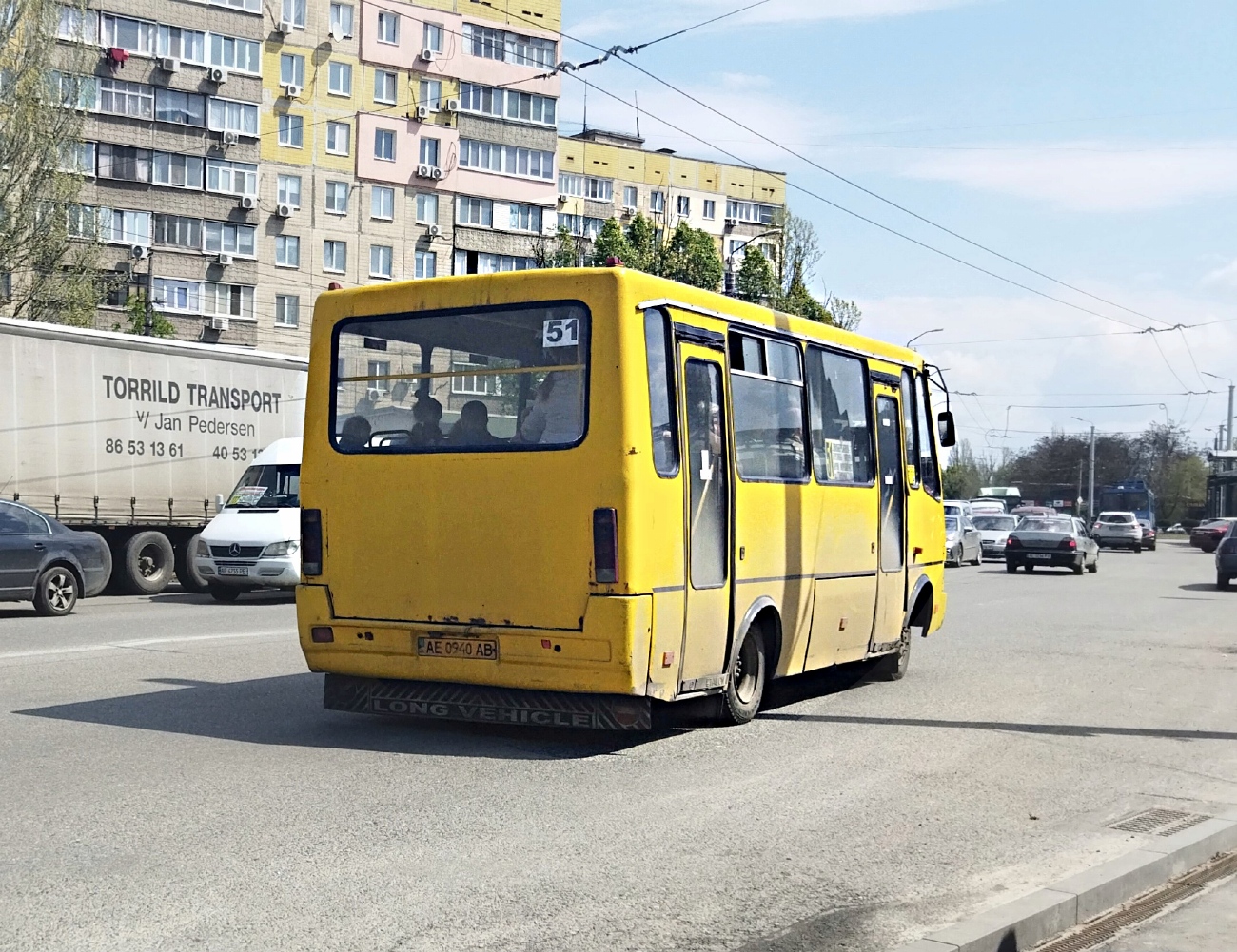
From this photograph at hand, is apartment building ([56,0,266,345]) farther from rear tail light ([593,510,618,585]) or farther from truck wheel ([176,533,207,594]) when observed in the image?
rear tail light ([593,510,618,585])

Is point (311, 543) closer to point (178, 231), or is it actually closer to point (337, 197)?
point (178, 231)

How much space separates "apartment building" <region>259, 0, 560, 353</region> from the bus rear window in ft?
165

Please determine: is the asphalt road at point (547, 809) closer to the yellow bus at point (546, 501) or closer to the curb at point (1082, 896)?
the curb at point (1082, 896)

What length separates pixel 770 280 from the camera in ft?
192

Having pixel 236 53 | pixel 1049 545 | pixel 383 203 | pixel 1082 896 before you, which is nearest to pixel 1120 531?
pixel 1049 545

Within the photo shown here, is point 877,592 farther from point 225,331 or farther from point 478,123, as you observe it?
point 478,123

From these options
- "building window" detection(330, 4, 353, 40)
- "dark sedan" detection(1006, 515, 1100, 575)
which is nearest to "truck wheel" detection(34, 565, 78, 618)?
"dark sedan" detection(1006, 515, 1100, 575)

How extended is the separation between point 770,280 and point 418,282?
4955 centimetres

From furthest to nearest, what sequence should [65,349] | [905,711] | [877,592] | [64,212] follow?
[64,212] → [65,349] → [877,592] → [905,711]

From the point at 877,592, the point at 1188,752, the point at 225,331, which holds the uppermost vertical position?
the point at 225,331

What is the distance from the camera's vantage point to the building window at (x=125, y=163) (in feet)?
179

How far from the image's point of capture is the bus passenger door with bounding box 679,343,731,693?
9.51 metres

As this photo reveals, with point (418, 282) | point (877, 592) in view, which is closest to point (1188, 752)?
point (877, 592)

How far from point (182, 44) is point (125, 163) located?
14.8 ft
